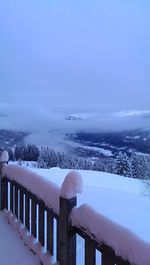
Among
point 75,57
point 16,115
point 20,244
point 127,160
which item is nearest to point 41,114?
point 16,115

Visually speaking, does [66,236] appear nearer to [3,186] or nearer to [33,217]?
[33,217]

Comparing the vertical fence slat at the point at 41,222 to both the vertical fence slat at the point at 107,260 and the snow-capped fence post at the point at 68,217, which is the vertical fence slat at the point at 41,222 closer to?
the snow-capped fence post at the point at 68,217

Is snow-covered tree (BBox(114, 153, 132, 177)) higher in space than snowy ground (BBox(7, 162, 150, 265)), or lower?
higher

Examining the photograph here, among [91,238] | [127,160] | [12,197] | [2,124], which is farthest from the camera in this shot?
[127,160]

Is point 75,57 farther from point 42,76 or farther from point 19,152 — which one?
point 19,152

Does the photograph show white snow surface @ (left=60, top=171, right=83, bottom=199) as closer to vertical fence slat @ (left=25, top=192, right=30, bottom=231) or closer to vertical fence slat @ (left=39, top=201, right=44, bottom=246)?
vertical fence slat @ (left=39, top=201, right=44, bottom=246)

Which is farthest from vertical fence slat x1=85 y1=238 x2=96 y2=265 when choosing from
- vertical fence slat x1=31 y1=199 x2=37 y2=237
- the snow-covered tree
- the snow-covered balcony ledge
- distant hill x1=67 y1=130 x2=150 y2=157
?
the snow-covered tree

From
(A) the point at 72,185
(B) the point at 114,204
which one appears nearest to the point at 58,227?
(A) the point at 72,185
